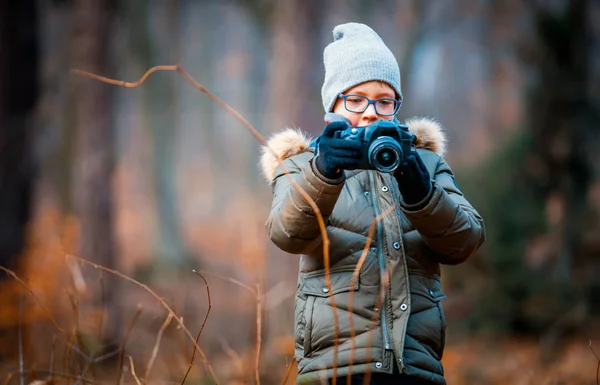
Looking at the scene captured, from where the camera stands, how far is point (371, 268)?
2334 millimetres

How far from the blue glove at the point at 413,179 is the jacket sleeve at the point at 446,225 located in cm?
2

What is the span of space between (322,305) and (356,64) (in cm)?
89

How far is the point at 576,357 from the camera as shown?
6.88m

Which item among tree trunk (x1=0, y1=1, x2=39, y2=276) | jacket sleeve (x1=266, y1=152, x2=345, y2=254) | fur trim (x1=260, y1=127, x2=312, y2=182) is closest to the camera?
jacket sleeve (x1=266, y1=152, x2=345, y2=254)

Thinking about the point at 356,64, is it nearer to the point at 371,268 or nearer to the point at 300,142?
the point at 300,142

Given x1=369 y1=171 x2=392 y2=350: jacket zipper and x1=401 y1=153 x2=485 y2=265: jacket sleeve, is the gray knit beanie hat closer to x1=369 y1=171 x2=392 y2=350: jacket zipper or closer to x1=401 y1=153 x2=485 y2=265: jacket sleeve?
x1=369 y1=171 x2=392 y2=350: jacket zipper

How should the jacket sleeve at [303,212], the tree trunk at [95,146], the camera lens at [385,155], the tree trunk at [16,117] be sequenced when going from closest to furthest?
the camera lens at [385,155], the jacket sleeve at [303,212], the tree trunk at [16,117], the tree trunk at [95,146]

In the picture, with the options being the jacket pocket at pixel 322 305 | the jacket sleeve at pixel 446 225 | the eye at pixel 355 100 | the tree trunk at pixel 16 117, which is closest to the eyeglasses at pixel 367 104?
the eye at pixel 355 100

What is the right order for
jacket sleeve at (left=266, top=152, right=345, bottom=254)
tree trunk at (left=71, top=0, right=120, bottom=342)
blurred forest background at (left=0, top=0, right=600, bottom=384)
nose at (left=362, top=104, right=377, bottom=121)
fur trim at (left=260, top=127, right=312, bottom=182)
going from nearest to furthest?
1. jacket sleeve at (left=266, top=152, right=345, bottom=254)
2. nose at (left=362, top=104, right=377, bottom=121)
3. fur trim at (left=260, top=127, right=312, bottom=182)
4. blurred forest background at (left=0, top=0, right=600, bottom=384)
5. tree trunk at (left=71, top=0, right=120, bottom=342)

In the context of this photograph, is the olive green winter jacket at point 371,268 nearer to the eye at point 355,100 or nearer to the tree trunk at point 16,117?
the eye at point 355,100

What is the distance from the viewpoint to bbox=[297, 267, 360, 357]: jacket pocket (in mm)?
2287

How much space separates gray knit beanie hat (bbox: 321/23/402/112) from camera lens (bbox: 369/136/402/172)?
0.43 m

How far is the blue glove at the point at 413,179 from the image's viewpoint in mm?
2186

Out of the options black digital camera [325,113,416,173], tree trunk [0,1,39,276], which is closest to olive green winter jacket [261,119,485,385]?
black digital camera [325,113,416,173]
